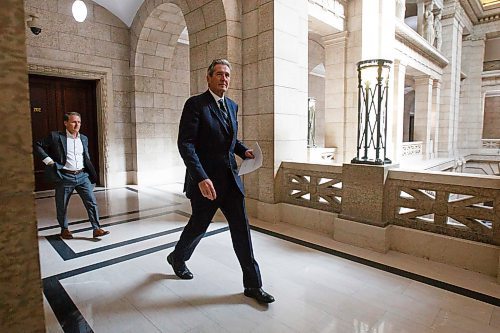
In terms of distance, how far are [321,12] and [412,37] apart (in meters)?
4.62

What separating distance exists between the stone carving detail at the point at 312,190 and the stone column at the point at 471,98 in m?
15.4

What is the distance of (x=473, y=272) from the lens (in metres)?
2.76

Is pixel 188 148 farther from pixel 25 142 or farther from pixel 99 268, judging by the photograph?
pixel 99 268

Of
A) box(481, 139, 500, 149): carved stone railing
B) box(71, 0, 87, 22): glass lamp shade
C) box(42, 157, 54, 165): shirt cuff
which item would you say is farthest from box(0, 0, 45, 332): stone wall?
box(481, 139, 500, 149): carved stone railing

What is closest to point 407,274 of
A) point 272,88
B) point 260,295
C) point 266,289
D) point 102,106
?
point 266,289

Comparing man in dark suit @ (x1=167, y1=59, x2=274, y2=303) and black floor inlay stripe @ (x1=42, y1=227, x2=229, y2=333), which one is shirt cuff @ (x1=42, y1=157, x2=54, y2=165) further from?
man in dark suit @ (x1=167, y1=59, x2=274, y2=303)

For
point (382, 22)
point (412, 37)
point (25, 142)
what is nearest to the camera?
point (25, 142)

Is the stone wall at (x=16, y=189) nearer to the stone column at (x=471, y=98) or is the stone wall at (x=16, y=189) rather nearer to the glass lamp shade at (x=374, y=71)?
the glass lamp shade at (x=374, y=71)

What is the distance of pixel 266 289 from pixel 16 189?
205cm

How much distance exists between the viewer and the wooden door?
21.2ft

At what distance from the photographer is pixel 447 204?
2.94m

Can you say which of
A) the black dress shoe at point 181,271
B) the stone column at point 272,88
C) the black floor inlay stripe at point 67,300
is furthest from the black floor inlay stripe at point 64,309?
the stone column at point 272,88

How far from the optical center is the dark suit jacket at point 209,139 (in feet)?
7.22

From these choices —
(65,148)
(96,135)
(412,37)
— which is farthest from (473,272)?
(412,37)
